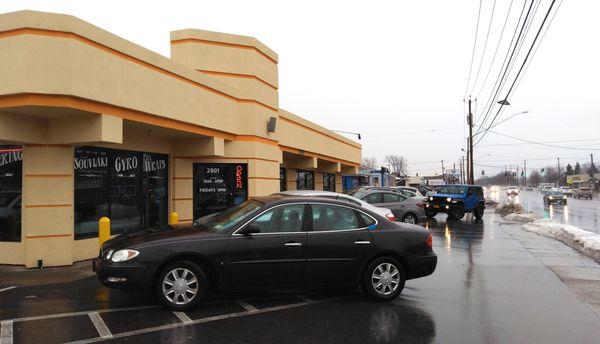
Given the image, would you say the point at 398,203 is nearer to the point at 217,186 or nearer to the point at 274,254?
the point at 217,186

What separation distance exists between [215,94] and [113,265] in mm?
7267

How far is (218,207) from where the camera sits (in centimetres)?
1293

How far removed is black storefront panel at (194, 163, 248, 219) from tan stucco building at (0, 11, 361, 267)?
0.03 m

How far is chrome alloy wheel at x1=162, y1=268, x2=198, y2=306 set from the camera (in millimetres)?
5684

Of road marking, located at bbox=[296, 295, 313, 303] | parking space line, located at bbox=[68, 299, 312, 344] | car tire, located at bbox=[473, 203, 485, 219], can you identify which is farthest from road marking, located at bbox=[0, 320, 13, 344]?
car tire, located at bbox=[473, 203, 485, 219]

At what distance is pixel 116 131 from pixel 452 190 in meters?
18.8

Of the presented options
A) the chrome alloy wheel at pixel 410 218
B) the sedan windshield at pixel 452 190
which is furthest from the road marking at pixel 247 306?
the sedan windshield at pixel 452 190

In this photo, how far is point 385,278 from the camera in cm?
638

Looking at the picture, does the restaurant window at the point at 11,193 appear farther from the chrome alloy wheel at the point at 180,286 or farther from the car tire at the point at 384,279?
the car tire at the point at 384,279

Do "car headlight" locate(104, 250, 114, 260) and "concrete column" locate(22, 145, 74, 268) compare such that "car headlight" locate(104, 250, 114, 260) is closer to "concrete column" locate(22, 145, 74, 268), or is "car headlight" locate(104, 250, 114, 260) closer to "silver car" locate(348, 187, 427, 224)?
"concrete column" locate(22, 145, 74, 268)

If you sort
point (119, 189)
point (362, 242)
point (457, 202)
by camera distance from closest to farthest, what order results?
1. point (362, 242)
2. point (119, 189)
3. point (457, 202)

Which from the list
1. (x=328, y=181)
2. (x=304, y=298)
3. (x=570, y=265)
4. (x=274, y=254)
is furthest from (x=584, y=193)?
(x=274, y=254)

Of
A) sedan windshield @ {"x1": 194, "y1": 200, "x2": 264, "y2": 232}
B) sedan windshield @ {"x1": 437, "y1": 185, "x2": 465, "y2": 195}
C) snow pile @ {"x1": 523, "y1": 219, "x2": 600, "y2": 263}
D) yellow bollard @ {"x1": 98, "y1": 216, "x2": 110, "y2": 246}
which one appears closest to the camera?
sedan windshield @ {"x1": 194, "y1": 200, "x2": 264, "y2": 232}

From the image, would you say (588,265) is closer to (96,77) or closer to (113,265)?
(113,265)
